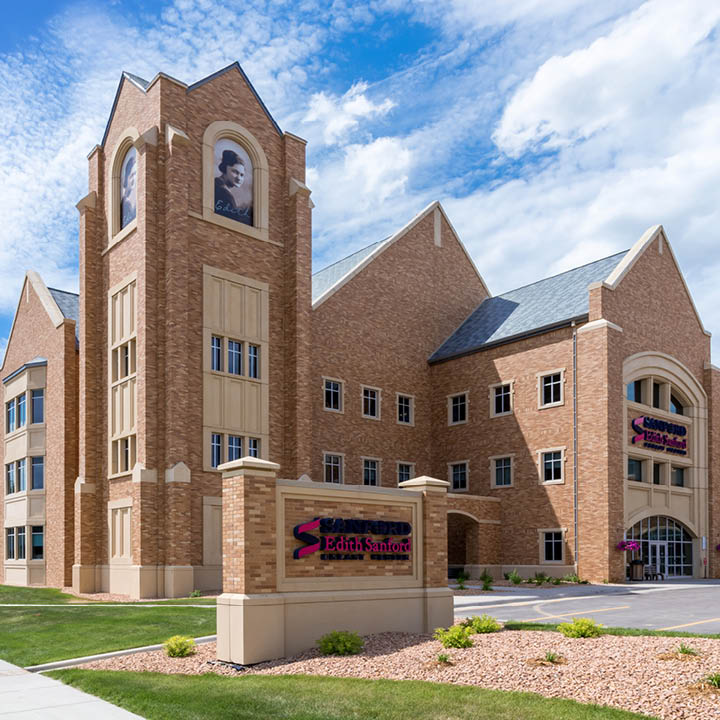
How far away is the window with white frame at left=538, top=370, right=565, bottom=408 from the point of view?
35.3 metres

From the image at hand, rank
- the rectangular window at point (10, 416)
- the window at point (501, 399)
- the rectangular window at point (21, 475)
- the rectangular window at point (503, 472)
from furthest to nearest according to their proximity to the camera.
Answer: the rectangular window at point (10, 416)
the window at point (501, 399)
the rectangular window at point (503, 472)
the rectangular window at point (21, 475)

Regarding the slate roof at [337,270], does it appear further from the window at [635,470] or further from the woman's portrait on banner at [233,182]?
the window at [635,470]

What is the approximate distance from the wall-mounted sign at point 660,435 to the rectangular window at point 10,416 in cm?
2958

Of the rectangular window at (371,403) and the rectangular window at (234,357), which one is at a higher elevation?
the rectangular window at (234,357)

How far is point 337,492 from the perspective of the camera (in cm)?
1523

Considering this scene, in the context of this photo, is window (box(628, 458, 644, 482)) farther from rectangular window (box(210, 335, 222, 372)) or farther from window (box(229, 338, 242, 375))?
rectangular window (box(210, 335, 222, 372))

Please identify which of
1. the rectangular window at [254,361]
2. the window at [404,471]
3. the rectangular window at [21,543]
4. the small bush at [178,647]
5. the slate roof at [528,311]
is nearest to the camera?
the small bush at [178,647]

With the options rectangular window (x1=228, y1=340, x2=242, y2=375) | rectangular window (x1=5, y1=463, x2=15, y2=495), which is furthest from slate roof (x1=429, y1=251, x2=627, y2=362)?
rectangular window (x1=5, y1=463, x2=15, y2=495)

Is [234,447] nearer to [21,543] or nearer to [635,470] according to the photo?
[21,543]

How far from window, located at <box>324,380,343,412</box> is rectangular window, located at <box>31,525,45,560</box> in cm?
1400

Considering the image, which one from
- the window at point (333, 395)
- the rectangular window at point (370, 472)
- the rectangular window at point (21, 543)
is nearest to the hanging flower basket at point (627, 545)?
the rectangular window at point (370, 472)

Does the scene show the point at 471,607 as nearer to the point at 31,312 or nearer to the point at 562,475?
the point at 562,475

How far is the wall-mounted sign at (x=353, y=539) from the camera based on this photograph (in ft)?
47.8

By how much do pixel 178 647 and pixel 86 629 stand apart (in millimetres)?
4931
